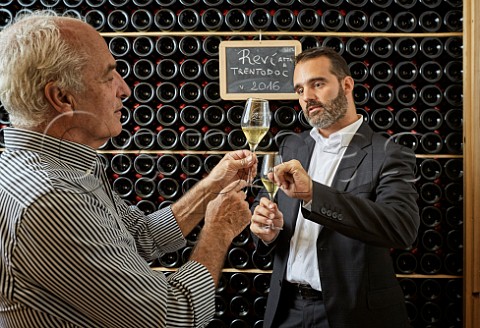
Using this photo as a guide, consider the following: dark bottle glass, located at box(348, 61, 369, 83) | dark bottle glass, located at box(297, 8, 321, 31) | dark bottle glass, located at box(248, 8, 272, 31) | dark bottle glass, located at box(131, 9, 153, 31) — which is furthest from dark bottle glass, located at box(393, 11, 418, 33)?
dark bottle glass, located at box(131, 9, 153, 31)

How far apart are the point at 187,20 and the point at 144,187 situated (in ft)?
3.00

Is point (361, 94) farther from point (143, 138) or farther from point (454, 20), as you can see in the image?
point (143, 138)

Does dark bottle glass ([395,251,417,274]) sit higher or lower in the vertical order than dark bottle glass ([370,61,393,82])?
lower

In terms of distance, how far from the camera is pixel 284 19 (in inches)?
102

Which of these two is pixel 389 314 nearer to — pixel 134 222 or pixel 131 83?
pixel 134 222

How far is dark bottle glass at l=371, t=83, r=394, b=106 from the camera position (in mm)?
2525

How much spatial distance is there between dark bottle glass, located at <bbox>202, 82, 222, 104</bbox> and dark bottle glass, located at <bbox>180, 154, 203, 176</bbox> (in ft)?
1.00

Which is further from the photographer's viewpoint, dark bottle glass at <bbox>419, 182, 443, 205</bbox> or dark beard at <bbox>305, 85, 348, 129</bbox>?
dark bottle glass at <bbox>419, 182, 443, 205</bbox>

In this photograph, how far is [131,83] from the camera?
266 centimetres

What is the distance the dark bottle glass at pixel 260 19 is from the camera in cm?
255

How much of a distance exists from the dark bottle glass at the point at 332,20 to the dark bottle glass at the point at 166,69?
31.5 inches

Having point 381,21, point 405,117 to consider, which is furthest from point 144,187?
point 381,21

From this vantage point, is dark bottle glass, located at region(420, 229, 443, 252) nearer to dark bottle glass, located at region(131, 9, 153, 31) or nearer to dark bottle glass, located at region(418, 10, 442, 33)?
dark bottle glass, located at region(418, 10, 442, 33)

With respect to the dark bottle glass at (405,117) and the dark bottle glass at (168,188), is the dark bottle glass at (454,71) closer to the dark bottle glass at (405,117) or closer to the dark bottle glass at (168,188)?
the dark bottle glass at (405,117)
